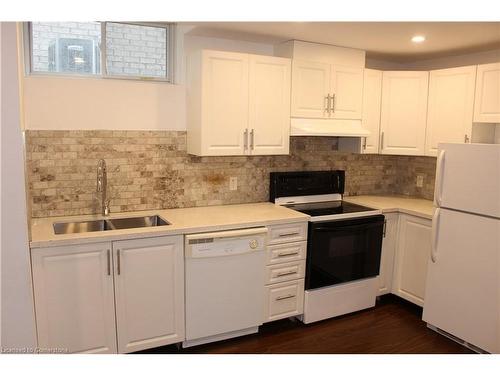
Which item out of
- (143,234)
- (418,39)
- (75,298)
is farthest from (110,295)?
(418,39)

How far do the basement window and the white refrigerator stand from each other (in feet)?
7.40

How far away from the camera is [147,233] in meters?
2.54

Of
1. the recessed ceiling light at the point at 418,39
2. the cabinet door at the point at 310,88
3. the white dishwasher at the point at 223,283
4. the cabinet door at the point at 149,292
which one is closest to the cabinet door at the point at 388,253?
the cabinet door at the point at 310,88

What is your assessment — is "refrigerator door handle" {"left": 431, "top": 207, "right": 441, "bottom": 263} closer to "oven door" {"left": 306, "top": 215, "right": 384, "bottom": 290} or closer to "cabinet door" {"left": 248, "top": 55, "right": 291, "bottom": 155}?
"oven door" {"left": 306, "top": 215, "right": 384, "bottom": 290}

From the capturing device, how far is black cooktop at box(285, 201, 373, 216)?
11.0 feet

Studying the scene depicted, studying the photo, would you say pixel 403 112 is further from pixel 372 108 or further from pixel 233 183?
pixel 233 183

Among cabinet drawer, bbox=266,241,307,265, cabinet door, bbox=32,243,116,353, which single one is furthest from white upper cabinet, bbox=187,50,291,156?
cabinet door, bbox=32,243,116,353

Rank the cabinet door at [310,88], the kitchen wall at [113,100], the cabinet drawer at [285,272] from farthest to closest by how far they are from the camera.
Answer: the cabinet door at [310,88] → the cabinet drawer at [285,272] → the kitchen wall at [113,100]

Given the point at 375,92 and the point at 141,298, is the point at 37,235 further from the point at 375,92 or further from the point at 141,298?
the point at 375,92

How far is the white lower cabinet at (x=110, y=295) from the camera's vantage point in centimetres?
236

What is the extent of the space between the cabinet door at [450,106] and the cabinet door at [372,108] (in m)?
0.43

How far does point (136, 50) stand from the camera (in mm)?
3105

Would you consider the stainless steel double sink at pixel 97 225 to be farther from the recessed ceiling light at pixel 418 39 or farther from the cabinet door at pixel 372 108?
the recessed ceiling light at pixel 418 39

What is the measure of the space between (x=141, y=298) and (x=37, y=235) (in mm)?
732
